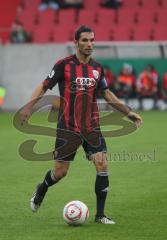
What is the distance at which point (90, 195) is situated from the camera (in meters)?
10.8

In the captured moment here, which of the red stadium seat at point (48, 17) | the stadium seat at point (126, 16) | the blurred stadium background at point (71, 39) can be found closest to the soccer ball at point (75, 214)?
the blurred stadium background at point (71, 39)

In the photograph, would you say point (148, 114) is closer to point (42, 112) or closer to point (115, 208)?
point (42, 112)

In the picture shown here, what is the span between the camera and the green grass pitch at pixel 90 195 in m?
8.28

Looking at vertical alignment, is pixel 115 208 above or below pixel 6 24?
below

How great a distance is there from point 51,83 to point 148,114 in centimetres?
1832

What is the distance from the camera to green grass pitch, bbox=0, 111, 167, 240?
8281 millimetres

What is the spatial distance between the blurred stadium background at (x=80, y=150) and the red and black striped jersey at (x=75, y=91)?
116 centimetres

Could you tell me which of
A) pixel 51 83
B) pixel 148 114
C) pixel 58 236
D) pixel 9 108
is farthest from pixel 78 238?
pixel 9 108

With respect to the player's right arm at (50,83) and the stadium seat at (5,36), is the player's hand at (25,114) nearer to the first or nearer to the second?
the player's right arm at (50,83)

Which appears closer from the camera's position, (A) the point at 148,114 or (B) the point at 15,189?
(B) the point at 15,189

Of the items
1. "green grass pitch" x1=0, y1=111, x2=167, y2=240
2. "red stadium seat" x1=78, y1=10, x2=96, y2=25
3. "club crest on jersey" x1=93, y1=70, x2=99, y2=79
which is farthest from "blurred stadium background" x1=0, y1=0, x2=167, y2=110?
"club crest on jersey" x1=93, y1=70, x2=99, y2=79

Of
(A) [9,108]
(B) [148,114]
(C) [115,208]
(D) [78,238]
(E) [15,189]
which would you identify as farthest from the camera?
(A) [9,108]

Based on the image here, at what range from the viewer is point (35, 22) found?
32.3m

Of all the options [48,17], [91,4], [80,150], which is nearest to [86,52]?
[80,150]
